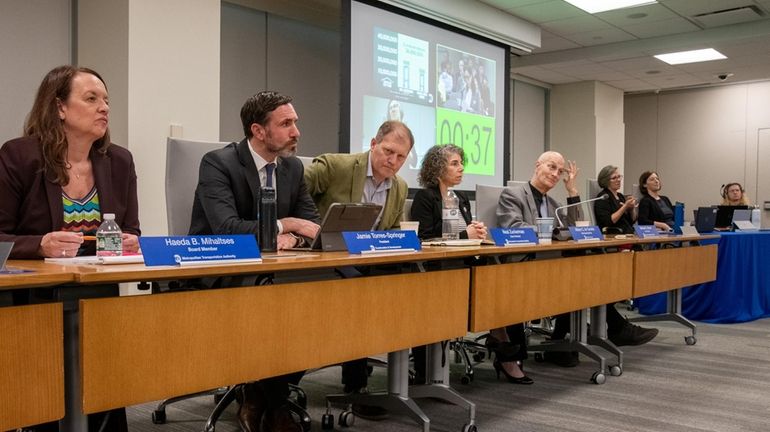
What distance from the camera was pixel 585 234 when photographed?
316 centimetres

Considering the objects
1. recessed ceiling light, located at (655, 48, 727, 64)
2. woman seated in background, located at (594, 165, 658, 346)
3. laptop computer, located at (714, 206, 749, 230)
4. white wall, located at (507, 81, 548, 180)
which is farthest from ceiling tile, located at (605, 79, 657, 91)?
woman seated in background, located at (594, 165, 658, 346)

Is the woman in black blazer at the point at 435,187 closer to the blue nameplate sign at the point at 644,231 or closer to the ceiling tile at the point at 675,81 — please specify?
the blue nameplate sign at the point at 644,231

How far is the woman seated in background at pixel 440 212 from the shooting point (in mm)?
3096

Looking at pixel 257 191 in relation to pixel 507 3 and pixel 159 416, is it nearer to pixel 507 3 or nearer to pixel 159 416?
pixel 159 416

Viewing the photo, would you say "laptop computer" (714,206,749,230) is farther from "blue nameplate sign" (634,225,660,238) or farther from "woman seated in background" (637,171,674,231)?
"blue nameplate sign" (634,225,660,238)

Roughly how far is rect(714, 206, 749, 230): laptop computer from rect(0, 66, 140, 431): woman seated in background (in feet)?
16.7

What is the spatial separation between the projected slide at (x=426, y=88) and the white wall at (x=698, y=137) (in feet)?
14.0

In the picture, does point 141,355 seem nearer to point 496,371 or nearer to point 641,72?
point 496,371

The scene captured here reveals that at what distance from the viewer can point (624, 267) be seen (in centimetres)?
324

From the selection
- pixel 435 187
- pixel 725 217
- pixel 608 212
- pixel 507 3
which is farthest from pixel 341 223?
pixel 507 3

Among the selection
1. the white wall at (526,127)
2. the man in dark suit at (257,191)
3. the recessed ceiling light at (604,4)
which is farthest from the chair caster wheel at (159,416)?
the white wall at (526,127)

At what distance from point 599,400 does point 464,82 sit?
14.3 feet

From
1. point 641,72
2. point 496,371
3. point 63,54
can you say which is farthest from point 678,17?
point 63,54

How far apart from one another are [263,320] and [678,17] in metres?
6.53
